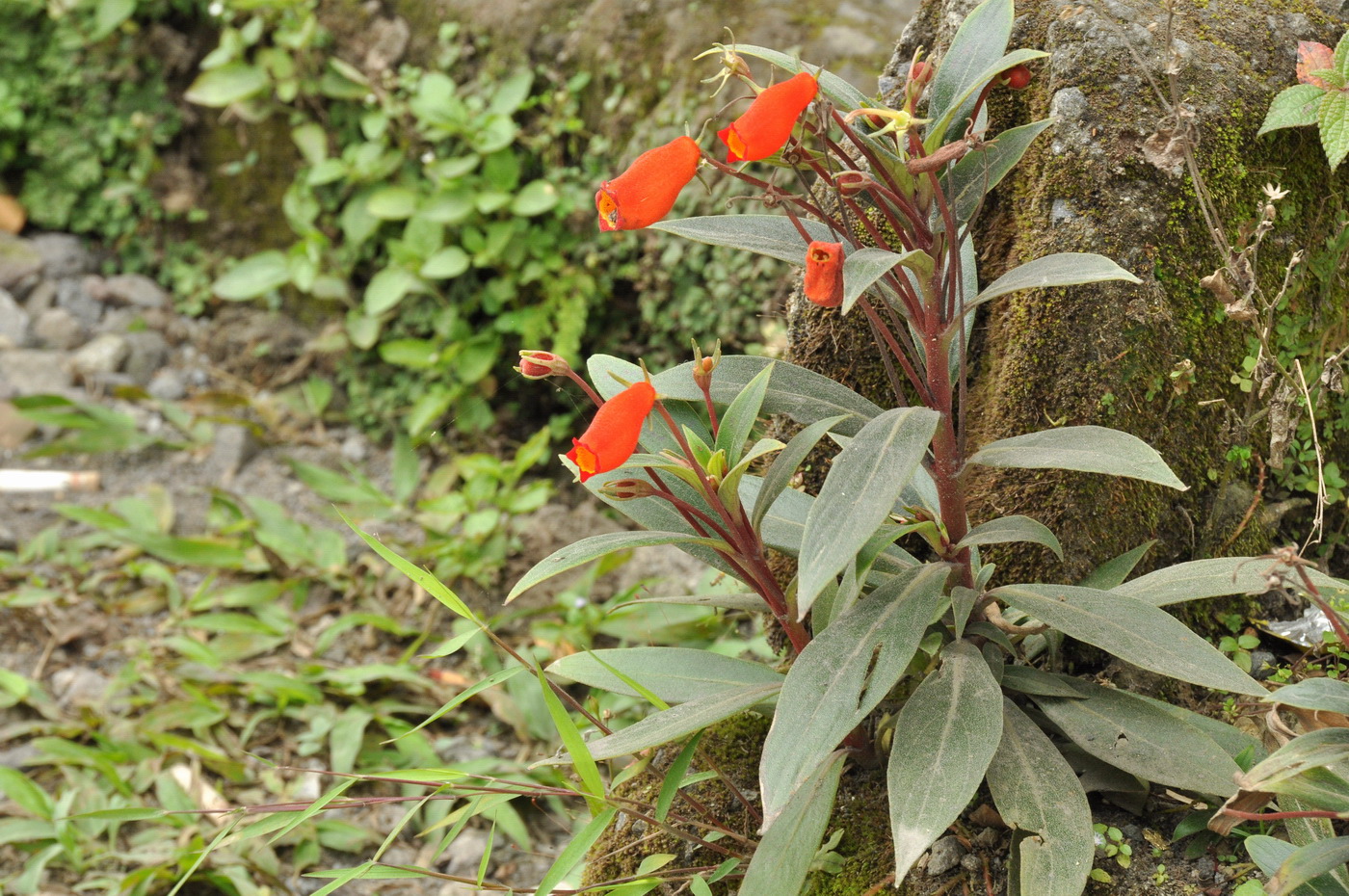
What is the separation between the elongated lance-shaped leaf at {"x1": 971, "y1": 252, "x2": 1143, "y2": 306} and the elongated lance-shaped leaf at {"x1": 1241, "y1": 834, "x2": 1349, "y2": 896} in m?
0.72

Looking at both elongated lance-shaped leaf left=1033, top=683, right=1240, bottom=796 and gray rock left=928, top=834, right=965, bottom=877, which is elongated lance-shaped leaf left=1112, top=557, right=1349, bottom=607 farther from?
gray rock left=928, top=834, right=965, bottom=877

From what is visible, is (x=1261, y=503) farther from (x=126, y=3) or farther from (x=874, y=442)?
(x=126, y=3)

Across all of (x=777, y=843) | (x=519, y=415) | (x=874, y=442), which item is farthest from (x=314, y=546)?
(x=874, y=442)

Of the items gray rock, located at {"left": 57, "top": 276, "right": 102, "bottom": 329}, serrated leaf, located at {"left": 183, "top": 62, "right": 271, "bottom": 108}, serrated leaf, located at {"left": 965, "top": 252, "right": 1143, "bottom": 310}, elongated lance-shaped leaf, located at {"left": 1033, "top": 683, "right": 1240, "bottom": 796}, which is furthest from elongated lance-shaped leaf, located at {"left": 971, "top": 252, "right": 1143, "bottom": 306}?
gray rock, located at {"left": 57, "top": 276, "right": 102, "bottom": 329}

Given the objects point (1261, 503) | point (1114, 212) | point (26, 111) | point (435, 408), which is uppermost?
point (1114, 212)

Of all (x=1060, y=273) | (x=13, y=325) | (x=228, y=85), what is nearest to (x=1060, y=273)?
(x=1060, y=273)

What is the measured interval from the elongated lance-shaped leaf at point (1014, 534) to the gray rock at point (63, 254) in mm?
4489

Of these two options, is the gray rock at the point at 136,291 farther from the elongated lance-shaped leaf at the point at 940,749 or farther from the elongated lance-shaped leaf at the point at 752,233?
the elongated lance-shaped leaf at the point at 940,749

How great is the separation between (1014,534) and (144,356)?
397 cm

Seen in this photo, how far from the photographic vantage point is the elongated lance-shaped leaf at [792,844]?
1.50 m

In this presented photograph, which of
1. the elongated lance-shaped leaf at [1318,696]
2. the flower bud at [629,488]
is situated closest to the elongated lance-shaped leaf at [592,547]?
the flower bud at [629,488]

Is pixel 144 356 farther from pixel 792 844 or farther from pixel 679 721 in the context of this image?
pixel 792 844

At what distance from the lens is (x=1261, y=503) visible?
1.95m

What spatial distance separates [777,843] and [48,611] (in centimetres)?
264
